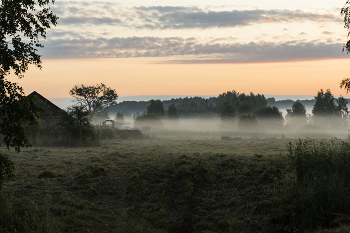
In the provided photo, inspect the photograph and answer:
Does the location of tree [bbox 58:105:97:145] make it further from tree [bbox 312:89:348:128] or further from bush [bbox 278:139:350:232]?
tree [bbox 312:89:348:128]

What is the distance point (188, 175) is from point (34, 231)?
255 inches

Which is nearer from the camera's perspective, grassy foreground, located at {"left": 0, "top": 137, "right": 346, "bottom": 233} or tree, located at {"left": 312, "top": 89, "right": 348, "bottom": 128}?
grassy foreground, located at {"left": 0, "top": 137, "right": 346, "bottom": 233}

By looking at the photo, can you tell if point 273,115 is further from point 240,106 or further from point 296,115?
point 296,115

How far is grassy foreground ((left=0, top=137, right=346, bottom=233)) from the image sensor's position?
27.4 feet

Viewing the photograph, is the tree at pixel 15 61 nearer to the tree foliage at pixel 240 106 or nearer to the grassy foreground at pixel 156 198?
the grassy foreground at pixel 156 198

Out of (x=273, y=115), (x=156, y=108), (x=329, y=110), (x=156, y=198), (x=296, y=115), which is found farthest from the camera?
(x=156, y=108)

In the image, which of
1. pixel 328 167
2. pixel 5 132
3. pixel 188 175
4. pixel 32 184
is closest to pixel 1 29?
pixel 5 132

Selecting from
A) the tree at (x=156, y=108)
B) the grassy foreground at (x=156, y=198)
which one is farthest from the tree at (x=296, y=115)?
the grassy foreground at (x=156, y=198)

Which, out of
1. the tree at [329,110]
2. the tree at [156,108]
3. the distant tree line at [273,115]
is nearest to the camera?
the distant tree line at [273,115]

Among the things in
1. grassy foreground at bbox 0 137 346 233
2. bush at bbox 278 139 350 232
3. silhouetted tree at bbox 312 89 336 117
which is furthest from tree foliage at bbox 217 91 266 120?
bush at bbox 278 139 350 232

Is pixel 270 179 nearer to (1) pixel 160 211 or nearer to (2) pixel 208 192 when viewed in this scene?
(2) pixel 208 192

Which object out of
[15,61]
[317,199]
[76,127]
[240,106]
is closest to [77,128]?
[76,127]

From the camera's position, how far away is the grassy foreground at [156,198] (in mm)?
8359

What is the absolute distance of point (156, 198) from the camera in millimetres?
10781
